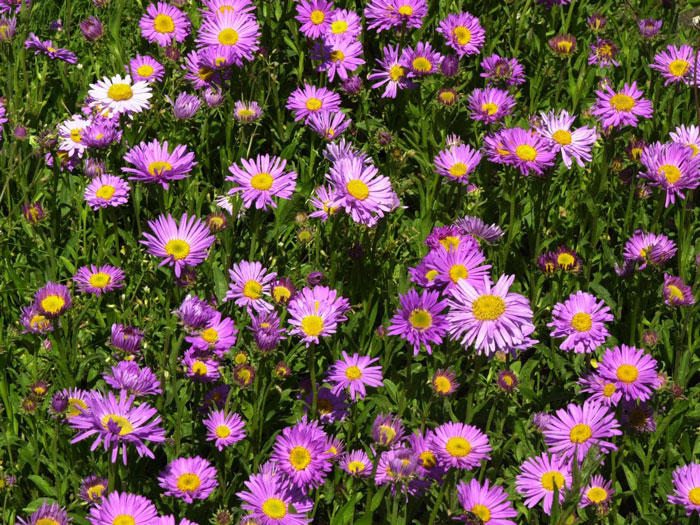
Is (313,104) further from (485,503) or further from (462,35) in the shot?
(485,503)

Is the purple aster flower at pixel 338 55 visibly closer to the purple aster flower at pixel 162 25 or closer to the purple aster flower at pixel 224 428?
the purple aster flower at pixel 162 25

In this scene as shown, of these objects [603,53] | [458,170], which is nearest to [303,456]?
[458,170]

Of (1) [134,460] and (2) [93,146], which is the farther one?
(2) [93,146]

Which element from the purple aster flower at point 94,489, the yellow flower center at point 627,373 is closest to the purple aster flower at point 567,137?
the yellow flower center at point 627,373

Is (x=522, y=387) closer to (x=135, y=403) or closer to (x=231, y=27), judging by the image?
(x=135, y=403)

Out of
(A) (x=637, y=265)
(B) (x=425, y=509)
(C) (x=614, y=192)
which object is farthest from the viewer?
(C) (x=614, y=192)

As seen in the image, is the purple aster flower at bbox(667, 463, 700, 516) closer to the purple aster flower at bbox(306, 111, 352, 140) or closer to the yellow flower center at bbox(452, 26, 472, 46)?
the purple aster flower at bbox(306, 111, 352, 140)

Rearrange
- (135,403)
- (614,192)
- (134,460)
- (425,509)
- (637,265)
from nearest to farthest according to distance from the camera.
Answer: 1. (135,403)
2. (134,460)
3. (425,509)
4. (637,265)
5. (614,192)

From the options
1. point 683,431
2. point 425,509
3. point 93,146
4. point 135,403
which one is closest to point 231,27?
point 93,146

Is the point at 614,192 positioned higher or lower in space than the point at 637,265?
higher
